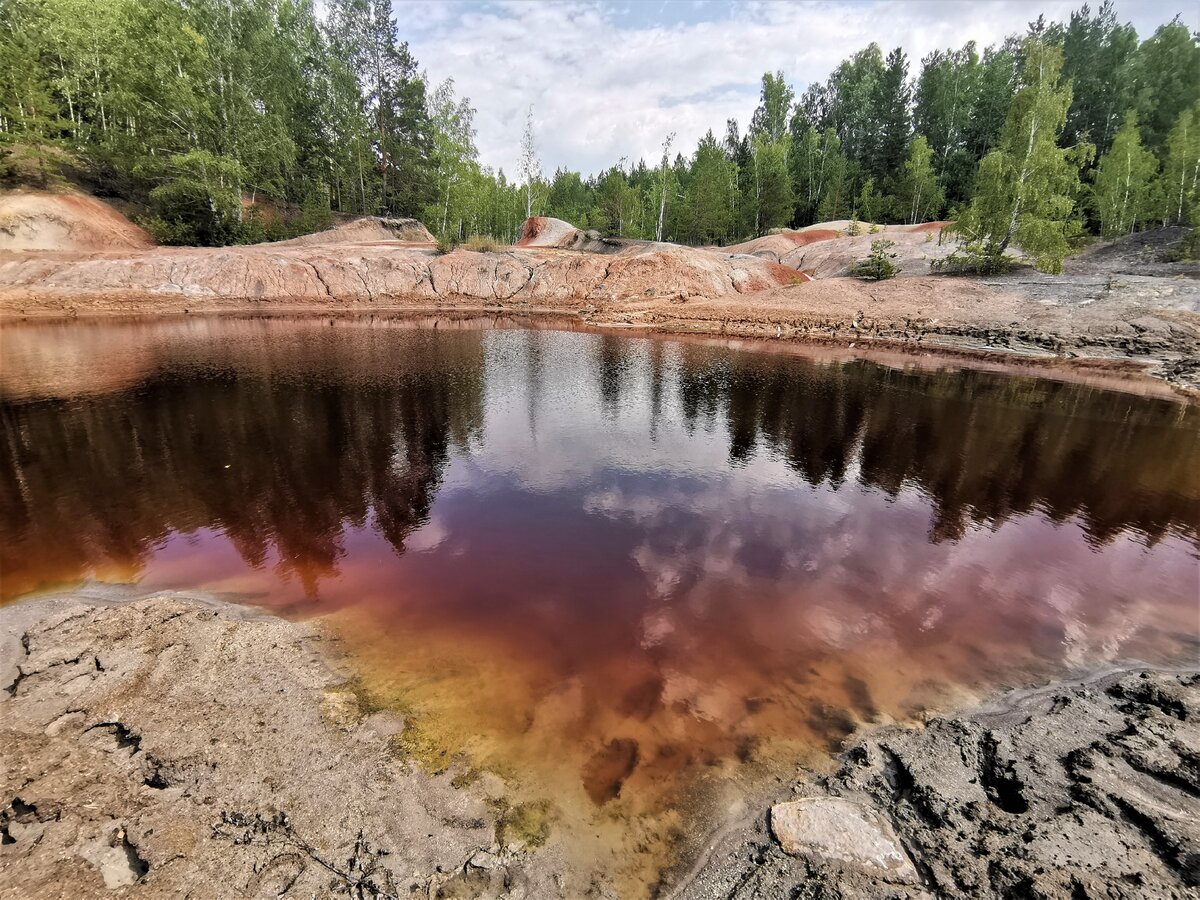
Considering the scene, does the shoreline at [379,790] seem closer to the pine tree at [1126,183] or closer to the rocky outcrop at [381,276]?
the rocky outcrop at [381,276]

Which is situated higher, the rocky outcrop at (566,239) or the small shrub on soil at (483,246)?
the rocky outcrop at (566,239)

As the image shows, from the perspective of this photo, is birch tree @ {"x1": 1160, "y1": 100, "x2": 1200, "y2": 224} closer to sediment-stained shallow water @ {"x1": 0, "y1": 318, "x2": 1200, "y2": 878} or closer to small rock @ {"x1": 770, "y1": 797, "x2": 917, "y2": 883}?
sediment-stained shallow water @ {"x1": 0, "y1": 318, "x2": 1200, "y2": 878}

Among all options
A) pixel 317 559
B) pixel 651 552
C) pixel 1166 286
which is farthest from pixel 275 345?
pixel 1166 286

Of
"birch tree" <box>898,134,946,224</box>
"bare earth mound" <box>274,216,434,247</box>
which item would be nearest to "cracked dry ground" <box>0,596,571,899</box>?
"bare earth mound" <box>274,216,434,247</box>

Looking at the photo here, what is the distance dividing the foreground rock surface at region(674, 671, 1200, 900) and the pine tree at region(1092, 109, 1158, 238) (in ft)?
214

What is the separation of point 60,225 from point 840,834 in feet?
204

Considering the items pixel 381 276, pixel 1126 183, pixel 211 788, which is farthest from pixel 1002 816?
pixel 1126 183

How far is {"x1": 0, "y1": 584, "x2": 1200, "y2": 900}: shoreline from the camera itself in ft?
15.5

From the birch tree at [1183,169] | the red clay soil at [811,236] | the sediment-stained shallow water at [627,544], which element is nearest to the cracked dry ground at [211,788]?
the sediment-stained shallow water at [627,544]

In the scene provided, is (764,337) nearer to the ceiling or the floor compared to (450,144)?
nearer to the floor

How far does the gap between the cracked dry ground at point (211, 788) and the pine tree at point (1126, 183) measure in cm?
7105

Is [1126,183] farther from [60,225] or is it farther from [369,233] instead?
[60,225]

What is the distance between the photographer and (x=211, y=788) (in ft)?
17.6

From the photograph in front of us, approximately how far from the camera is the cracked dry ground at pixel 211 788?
4.61 m
